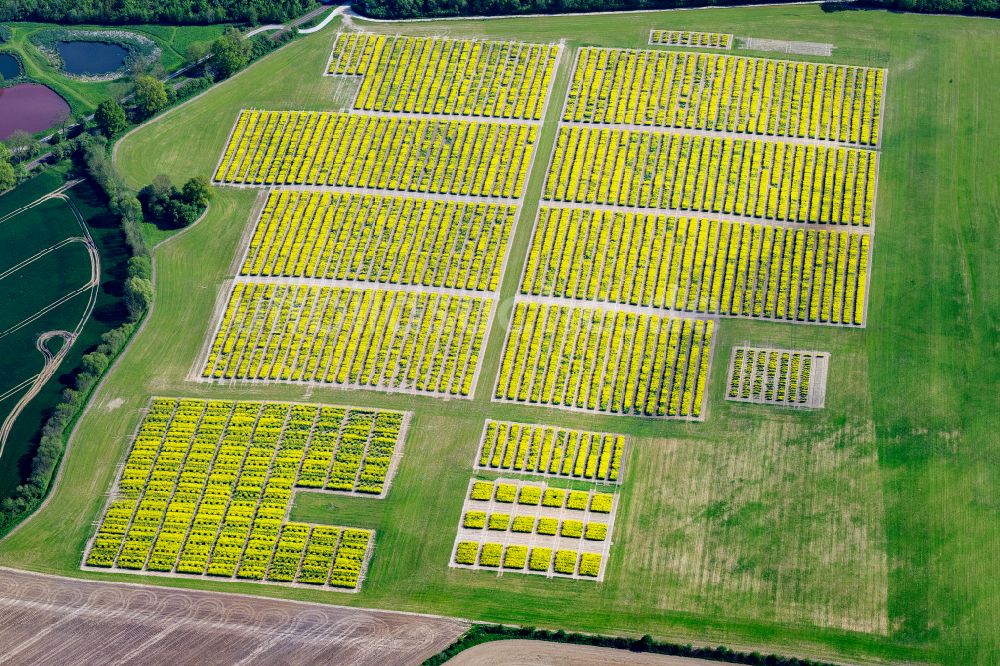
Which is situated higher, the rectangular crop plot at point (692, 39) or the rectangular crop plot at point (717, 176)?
the rectangular crop plot at point (692, 39)

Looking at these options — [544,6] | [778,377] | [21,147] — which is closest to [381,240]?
[544,6]

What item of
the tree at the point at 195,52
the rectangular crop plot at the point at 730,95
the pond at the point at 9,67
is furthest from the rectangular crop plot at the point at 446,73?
the pond at the point at 9,67

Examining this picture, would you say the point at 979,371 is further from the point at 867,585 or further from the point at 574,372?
the point at 574,372

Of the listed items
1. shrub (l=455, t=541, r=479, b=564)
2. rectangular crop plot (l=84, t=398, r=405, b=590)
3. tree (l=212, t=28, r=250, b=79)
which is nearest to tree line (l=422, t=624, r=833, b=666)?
shrub (l=455, t=541, r=479, b=564)

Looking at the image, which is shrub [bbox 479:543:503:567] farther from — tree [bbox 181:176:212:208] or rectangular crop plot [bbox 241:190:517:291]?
tree [bbox 181:176:212:208]

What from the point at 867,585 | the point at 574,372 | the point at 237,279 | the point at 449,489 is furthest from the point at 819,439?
the point at 237,279

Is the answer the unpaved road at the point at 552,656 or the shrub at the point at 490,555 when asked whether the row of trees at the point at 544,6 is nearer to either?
the shrub at the point at 490,555
